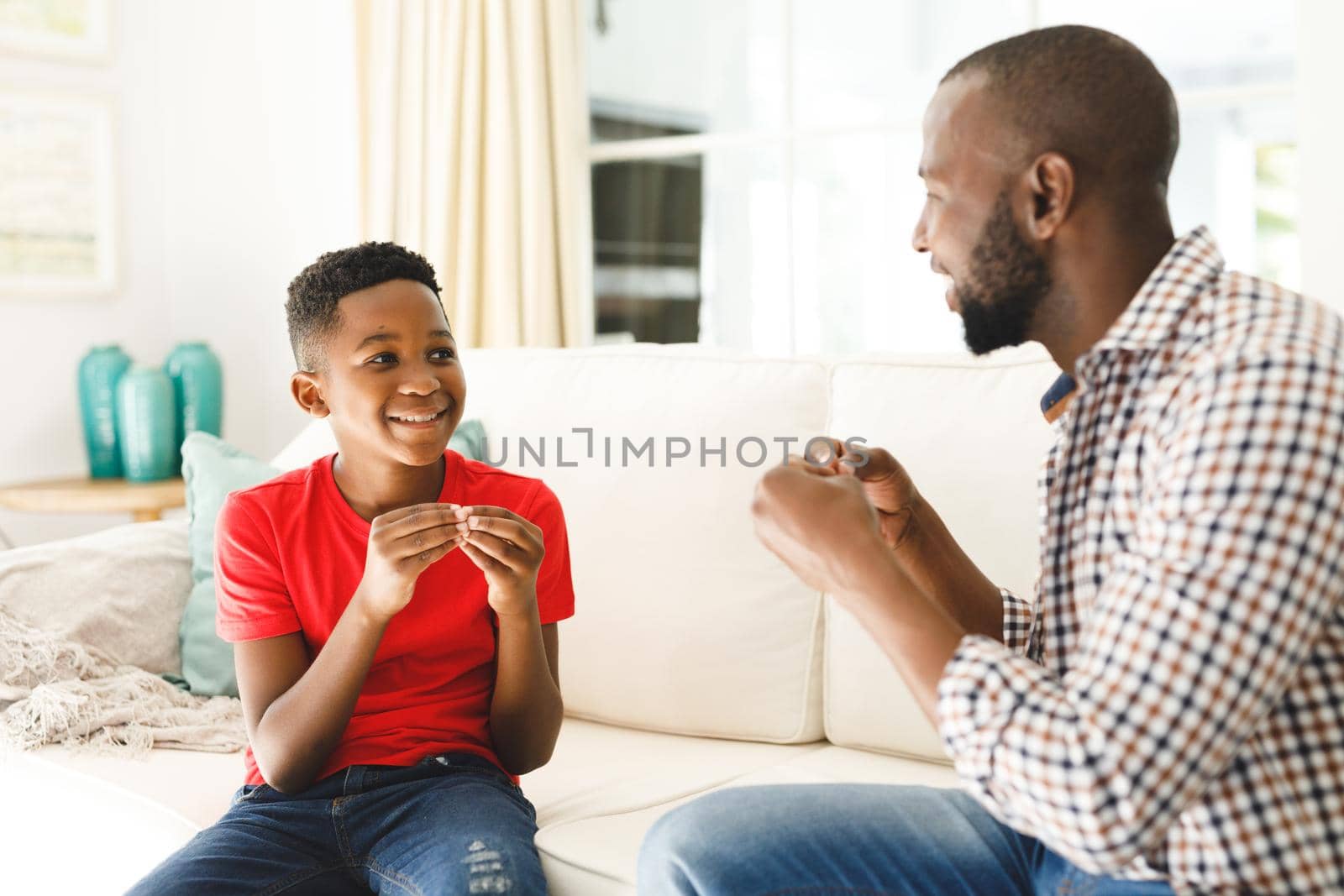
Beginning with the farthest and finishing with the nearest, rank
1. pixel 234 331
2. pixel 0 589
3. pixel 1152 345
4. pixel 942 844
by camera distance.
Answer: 1. pixel 234 331
2. pixel 0 589
3. pixel 942 844
4. pixel 1152 345

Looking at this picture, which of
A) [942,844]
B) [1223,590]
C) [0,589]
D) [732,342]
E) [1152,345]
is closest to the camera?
[1223,590]

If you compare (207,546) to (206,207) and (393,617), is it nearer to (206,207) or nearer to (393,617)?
(393,617)

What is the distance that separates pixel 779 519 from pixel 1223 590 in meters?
0.33

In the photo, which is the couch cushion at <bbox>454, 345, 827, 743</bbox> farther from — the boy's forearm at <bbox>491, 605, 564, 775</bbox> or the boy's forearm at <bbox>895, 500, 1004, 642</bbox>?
the boy's forearm at <bbox>895, 500, 1004, 642</bbox>

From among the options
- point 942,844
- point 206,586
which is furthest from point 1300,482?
point 206,586

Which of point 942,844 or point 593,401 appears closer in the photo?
point 942,844

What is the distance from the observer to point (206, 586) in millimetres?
2018

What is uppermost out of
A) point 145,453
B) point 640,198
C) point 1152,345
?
point 640,198

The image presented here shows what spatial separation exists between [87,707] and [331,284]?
743mm

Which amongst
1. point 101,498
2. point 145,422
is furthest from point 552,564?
point 145,422

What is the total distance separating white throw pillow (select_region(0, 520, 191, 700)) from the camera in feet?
6.26

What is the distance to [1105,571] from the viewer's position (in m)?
1.00

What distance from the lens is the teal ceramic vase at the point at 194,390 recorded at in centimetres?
325

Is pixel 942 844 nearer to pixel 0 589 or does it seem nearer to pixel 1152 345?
pixel 1152 345
